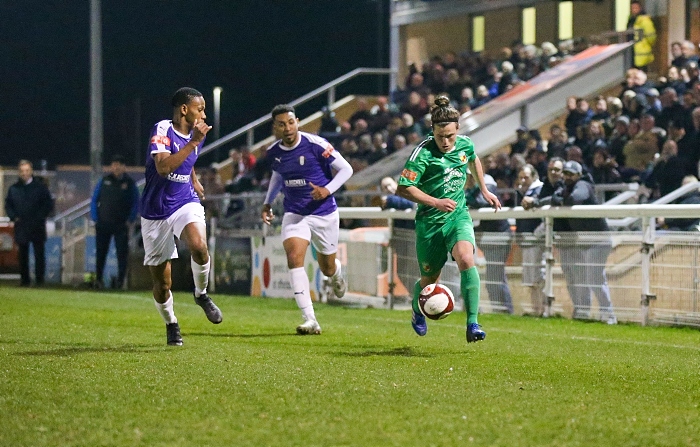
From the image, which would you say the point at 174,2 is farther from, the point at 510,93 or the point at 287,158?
the point at 287,158

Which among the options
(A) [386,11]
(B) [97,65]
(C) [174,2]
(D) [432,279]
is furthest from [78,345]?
(C) [174,2]

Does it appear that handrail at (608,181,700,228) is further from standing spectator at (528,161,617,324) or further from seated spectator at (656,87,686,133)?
seated spectator at (656,87,686,133)

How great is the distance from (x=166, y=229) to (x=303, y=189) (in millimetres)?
2325

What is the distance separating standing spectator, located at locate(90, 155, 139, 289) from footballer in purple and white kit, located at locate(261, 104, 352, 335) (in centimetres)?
984

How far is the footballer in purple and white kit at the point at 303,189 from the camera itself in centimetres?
1198

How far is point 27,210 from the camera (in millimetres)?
22281

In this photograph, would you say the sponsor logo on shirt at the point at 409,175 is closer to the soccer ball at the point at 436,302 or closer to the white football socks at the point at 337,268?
the soccer ball at the point at 436,302

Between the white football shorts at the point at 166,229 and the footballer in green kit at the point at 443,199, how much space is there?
1.73 metres

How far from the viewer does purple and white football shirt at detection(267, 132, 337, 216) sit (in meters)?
12.1

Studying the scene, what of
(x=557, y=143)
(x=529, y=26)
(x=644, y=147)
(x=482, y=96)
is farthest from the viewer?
(x=529, y=26)

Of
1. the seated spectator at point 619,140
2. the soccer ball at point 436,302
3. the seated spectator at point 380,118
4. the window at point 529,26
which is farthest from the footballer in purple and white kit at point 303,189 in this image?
the window at point 529,26

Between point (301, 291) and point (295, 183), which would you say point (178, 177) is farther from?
point (301, 291)

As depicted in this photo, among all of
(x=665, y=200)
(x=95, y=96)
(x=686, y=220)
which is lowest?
(x=686, y=220)

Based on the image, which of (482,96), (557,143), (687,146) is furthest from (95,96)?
(687,146)
